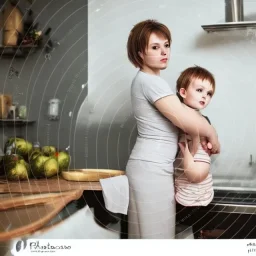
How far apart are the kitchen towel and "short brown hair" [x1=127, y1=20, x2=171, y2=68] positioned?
0.17m

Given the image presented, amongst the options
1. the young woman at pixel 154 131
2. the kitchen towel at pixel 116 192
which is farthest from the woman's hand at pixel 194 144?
the kitchen towel at pixel 116 192

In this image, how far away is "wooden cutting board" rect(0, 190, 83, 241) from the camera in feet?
2.24

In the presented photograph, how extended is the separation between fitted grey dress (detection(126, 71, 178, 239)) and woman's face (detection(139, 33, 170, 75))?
0.01 metres

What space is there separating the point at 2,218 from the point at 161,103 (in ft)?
0.98

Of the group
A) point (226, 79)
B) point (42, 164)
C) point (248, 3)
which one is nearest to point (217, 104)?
point (226, 79)

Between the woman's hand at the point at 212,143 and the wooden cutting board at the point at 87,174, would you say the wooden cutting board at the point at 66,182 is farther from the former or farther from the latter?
the woman's hand at the point at 212,143

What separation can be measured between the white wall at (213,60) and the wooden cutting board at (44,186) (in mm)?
96

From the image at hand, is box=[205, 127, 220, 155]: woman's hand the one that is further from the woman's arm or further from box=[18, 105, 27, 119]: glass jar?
box=[18, 105, 27, 119]: glass jar

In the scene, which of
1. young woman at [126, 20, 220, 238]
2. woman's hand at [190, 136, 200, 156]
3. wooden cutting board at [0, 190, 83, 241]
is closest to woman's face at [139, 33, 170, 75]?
young woman at [126, 20, 220, 238]

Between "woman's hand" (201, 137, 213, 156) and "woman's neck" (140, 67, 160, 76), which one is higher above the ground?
"woman's neck" (140, 67, 160, 76)

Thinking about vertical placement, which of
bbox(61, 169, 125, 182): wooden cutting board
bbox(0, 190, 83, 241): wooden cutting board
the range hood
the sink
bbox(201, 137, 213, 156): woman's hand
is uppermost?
the range hood

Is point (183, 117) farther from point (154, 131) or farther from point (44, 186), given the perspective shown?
point (44, 186)

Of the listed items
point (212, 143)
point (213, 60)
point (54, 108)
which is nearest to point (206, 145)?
point (212, 143)

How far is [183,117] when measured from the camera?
0.64 meters
